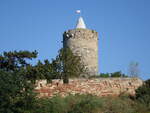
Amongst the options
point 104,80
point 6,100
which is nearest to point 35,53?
point 104,80

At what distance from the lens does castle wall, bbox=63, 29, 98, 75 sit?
89.2 feet

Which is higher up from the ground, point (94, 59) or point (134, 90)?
point (94, 59)

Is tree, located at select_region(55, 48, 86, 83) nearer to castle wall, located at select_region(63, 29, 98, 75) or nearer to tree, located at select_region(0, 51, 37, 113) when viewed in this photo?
castle wall, located at select_region(63, 29, 98, 75)

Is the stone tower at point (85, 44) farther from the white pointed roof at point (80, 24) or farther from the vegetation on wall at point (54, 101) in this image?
the vegetation on wall at point (54, 101)

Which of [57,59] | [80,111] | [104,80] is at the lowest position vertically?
[80,111]

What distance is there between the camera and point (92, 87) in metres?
19.9

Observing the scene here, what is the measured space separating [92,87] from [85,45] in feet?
26.1

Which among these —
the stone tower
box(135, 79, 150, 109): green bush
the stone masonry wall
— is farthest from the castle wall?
box(135, 79, 150, 109): green bush

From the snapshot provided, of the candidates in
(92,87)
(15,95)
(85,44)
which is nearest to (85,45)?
(85,44)

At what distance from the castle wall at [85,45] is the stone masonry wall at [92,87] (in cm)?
666

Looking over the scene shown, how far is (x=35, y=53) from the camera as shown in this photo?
70.7 ft

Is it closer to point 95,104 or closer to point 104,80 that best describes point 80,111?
point 95,104

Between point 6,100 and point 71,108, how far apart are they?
109 inches

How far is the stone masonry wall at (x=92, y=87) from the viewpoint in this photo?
19.4m
